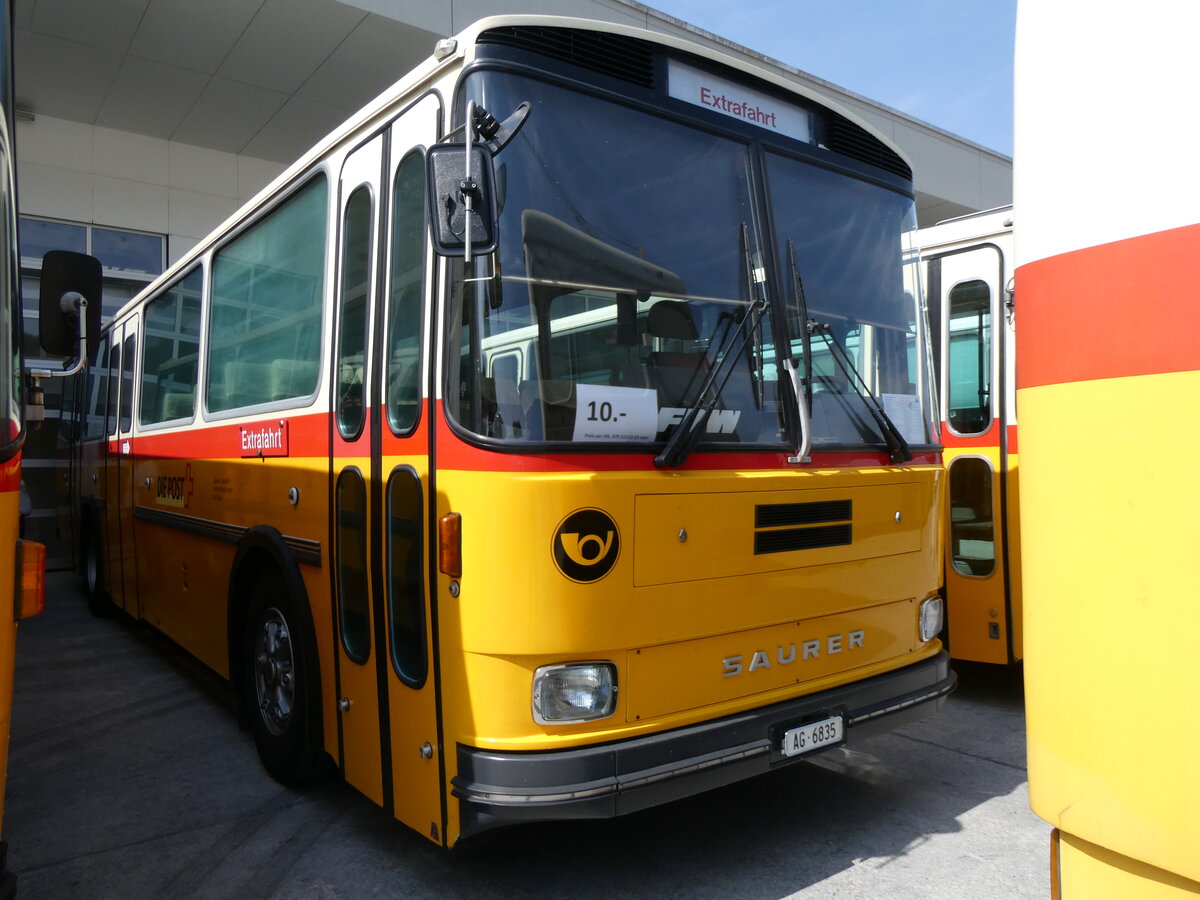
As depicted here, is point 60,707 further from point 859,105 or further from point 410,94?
point 859,105

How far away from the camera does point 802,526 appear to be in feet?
10.8

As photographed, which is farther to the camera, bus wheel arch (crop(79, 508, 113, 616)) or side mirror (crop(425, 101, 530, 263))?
bus wheel arch (crop(79, 508, 113, 616))

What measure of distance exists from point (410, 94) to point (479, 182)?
77cm

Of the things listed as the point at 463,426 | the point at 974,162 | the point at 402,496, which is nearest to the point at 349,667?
the point at 402,496

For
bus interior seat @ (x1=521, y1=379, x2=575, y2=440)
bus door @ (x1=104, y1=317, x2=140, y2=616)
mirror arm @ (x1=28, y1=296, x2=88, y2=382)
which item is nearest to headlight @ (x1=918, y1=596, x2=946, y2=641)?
bus interior seat @ (x1=521, y1=379, x2=575, y2=440)

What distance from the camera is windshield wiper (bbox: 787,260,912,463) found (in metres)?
3.43

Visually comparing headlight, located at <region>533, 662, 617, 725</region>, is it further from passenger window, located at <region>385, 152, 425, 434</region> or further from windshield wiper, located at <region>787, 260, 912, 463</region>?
windshield wiper, located at <region>787, 260, 912, 463</region>

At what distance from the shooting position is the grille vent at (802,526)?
10.4ft

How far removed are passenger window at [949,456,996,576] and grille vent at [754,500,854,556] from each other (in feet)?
7.86

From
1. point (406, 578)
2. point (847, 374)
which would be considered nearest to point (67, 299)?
point (406, 578)

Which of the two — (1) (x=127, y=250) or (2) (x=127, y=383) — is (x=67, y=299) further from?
(1) (x=127, y=250)

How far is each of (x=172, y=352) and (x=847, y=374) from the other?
15.4ft

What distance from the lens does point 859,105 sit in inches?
539

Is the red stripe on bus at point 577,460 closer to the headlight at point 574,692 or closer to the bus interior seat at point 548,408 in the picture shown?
the bus interior seat at point 548,408
